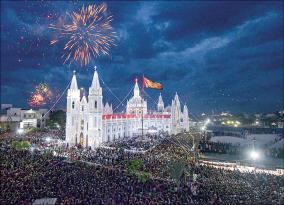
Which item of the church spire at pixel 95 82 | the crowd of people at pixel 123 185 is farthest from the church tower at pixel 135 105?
the crowd of people at pixel 123 185

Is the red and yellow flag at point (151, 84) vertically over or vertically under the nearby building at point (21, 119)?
over

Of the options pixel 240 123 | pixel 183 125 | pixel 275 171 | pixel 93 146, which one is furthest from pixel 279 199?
pixel 240 123

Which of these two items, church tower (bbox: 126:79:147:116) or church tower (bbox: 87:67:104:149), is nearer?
church tower (bbox: 87:67:104:149)

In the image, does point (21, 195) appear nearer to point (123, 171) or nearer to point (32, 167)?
point (32, 167)

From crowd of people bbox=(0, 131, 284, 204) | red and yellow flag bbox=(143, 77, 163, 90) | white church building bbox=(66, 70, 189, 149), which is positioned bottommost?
crowd of people bbox=(0, 131, 284, 204)

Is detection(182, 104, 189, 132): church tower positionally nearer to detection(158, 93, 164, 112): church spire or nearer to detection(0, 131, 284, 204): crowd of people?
detection(158, 93, 164, 112): church spire

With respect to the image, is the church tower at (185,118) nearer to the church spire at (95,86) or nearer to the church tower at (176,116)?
the church tower at (176,116)

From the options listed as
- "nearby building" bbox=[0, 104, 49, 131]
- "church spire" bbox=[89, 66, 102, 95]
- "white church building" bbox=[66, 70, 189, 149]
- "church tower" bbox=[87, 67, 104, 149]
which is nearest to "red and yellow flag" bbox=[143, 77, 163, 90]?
"white church building" bbox=[66, 70, 189, 149]

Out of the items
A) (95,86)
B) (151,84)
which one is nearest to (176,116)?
(151,84)

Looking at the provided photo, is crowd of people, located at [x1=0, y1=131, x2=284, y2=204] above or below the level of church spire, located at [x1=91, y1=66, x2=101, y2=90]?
below
